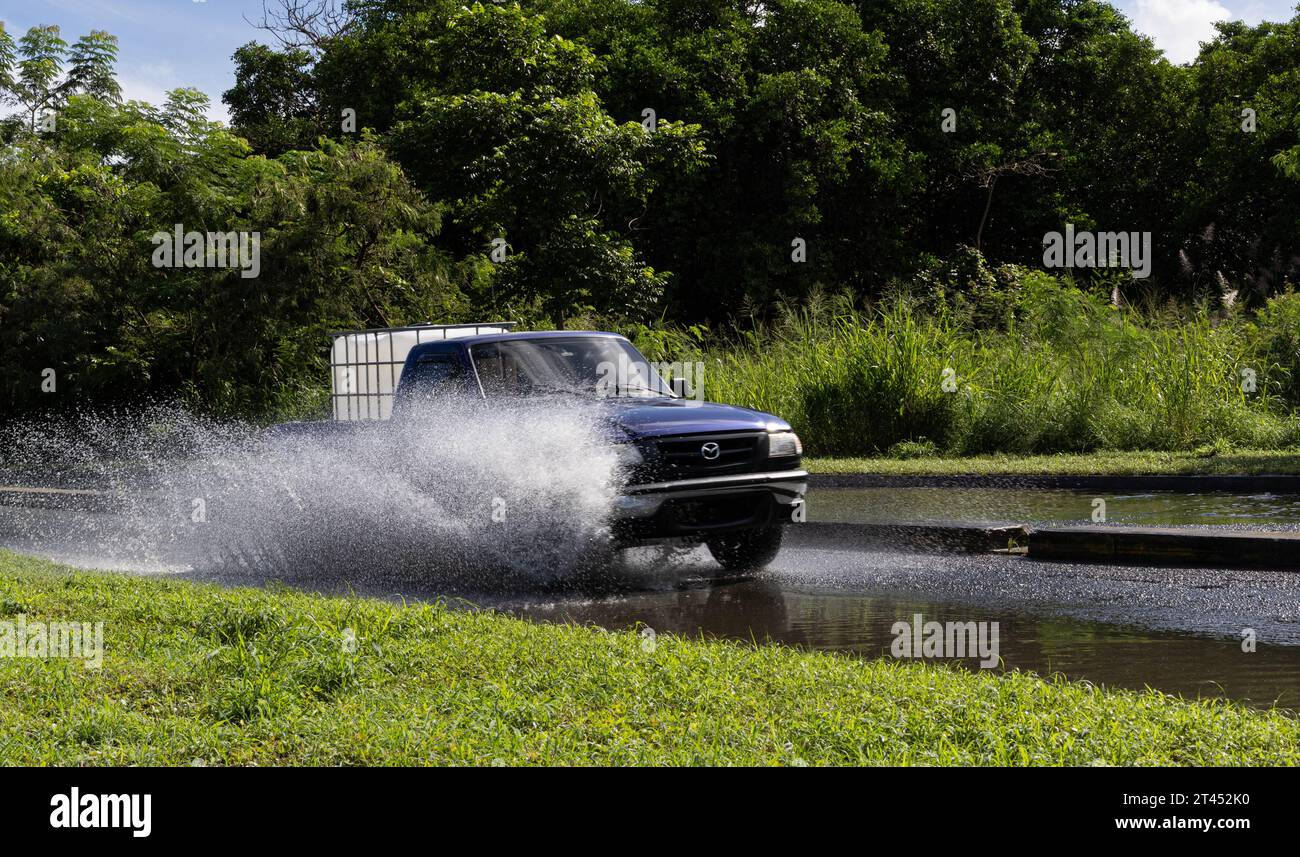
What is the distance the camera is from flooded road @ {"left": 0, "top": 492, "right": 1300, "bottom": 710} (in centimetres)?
630

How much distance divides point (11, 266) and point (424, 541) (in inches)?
741

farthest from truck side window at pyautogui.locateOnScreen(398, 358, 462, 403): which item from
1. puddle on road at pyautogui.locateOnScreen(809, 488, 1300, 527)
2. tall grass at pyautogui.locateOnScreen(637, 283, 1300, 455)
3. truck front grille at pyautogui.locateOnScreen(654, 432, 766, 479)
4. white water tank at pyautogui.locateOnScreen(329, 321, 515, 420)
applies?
tall grass at pyautogui.locateOnScreen(637, 283, 1300, 455)

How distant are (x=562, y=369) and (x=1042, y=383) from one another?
30.8 ft

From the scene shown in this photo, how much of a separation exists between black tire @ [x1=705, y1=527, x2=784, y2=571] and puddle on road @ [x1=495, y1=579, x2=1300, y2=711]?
0.54 m

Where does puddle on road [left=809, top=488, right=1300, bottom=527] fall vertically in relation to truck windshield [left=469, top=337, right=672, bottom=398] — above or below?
below

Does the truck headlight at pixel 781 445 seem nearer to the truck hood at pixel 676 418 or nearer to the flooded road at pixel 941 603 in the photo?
the truck hood at pixel 676 418

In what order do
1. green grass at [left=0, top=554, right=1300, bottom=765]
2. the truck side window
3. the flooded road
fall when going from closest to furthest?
1. green grass at [left=0, top=554, right=1300, bottom=765]
2. the flooded road
3. the truck side window

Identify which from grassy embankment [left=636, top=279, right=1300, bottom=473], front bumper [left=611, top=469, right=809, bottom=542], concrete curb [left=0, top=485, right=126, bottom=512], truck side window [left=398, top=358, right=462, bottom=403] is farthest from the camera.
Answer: grassy embankment [left=636, top=279, right=1300, bottom=473]

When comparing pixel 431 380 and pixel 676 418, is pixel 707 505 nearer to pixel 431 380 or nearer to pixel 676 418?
pixel 676 418

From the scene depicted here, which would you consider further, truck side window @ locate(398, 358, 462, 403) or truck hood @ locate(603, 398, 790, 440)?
truck side window @ locate(398, 358, 462, 403)

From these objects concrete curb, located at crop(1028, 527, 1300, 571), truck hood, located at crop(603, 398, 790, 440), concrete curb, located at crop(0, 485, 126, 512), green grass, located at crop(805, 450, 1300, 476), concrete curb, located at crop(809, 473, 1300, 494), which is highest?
truck hood, located at crop(603, 398, 790, 440)

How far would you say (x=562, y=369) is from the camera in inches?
387

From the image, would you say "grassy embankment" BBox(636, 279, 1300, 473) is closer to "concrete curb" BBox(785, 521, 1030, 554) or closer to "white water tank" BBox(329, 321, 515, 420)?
"concrete curb" BBox(785, 521, 1030, 554)

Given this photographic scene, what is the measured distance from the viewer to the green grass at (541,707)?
14.3ft
